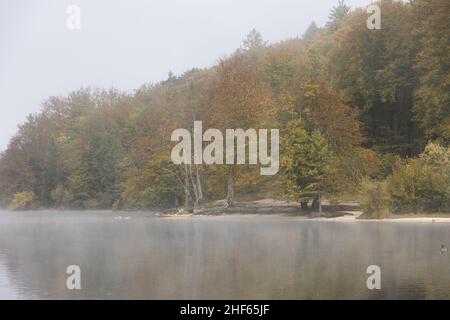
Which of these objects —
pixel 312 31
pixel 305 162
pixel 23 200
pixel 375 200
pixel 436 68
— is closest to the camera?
pixel 375 200

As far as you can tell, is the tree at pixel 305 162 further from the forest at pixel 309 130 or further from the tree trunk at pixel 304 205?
the tree trunk at pixel 304 205

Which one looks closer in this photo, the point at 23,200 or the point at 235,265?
the point at 235,265

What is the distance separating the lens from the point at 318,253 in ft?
69.7

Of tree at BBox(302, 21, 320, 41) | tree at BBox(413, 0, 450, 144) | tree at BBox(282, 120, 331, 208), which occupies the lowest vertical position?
tree at BBox(282, 120, 331, 208)

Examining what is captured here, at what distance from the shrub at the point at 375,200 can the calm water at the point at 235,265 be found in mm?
8822

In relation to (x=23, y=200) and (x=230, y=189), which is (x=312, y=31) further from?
(x=230, y=189)

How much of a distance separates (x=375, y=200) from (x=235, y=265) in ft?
72.6

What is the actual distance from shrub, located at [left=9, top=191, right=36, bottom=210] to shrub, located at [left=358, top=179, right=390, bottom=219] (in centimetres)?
5616

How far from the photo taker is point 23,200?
3349 inches

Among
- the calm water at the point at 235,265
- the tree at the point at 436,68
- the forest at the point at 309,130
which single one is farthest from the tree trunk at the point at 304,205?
the calm water at the point at 235,265

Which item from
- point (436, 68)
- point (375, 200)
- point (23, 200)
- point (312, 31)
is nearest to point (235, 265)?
point (375, 200)

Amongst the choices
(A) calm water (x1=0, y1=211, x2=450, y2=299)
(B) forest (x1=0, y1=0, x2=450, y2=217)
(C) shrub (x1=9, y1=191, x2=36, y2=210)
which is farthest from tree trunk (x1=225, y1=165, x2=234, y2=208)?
(C) shrub (x1=9, y1=191, x2=36, y2=210)

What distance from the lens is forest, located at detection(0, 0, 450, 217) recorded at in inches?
1778

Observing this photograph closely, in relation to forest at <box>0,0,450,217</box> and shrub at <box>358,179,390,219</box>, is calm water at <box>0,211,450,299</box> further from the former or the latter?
forest at <box>0,0,450,217</box>
